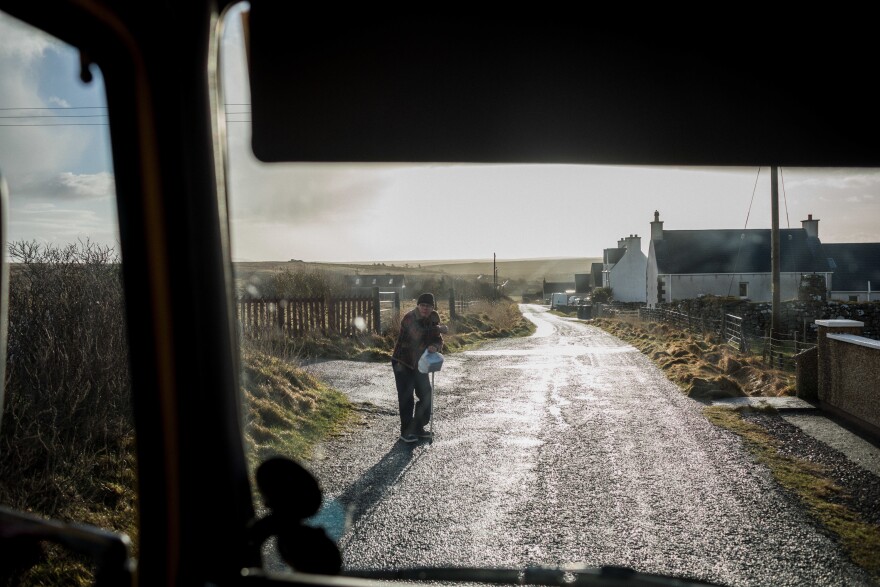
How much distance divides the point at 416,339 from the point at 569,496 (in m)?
2.56

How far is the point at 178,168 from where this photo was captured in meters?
1.15

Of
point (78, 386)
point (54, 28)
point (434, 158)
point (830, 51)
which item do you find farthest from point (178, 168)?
point (78, 386)

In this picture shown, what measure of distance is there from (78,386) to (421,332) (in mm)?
3458

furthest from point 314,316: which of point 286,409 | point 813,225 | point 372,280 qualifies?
point 813,225

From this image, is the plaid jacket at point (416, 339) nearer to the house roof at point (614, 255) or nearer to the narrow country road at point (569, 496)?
the narrow country road at point (569, 496)

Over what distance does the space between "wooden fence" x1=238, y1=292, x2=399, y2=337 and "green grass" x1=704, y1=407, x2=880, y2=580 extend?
7.62 meters

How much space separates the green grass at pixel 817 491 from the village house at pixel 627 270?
3251cm

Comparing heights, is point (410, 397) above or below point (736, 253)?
below

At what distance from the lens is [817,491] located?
5.38 meters

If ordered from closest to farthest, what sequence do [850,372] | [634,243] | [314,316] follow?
1. [850,372]
2. [314,316]
3. [634,243]

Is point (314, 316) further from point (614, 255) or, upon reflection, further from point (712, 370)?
point (614, 255)

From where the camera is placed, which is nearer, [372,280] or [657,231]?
[372,280]

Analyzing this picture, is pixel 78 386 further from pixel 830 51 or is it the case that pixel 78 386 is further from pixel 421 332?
pixel 830 51

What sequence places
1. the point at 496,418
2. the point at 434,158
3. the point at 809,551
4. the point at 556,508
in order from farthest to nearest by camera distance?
the point at 496,418
the point at 556,508
the point at 809,551
the point at 434,158
